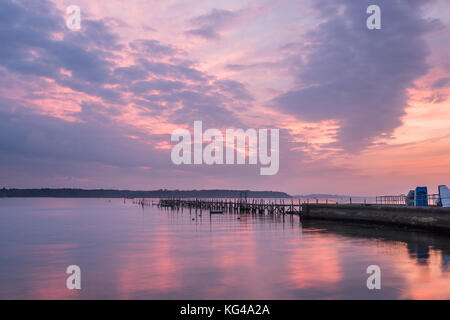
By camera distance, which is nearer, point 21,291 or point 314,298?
point 314,298

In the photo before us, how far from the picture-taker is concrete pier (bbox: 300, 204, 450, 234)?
35844 millimetres

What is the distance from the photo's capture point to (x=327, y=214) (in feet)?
192

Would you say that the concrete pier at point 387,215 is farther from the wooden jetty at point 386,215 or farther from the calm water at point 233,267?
the calm water at point 233,267

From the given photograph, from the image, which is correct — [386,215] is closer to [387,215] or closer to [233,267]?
[387,215]

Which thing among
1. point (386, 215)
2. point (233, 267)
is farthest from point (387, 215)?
point (233, 267)

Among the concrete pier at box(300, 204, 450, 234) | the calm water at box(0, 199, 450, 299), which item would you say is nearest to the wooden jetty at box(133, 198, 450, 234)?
the concrete pier at box(300, 204, 450, 234)

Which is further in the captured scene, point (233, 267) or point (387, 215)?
point (387, 215)

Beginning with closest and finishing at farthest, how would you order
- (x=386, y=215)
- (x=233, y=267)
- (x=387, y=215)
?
(x=233, y=267)
(x=387, y=215)
(x=386, y=215)

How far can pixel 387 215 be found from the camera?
4466 centimetres

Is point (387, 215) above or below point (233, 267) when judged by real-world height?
above
